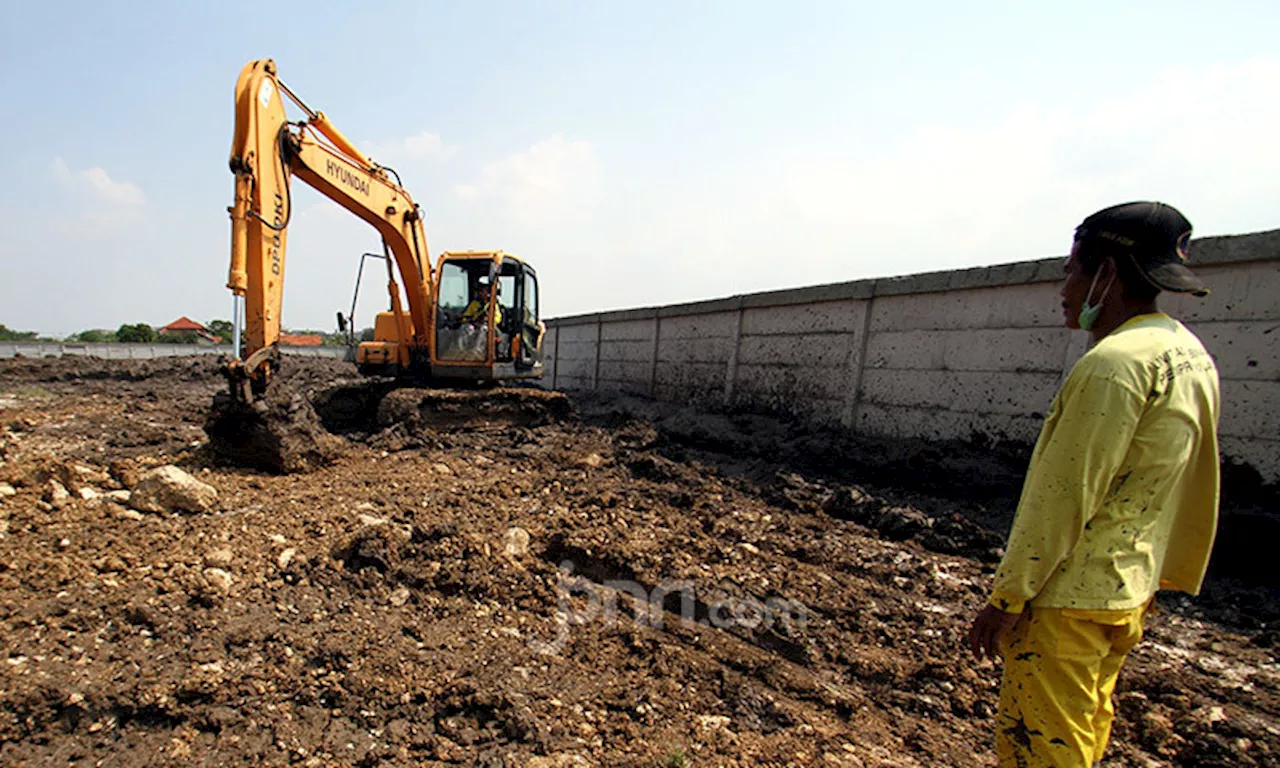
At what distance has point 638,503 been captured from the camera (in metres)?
4.97

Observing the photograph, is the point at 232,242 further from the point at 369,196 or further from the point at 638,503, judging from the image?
the point at 638,503

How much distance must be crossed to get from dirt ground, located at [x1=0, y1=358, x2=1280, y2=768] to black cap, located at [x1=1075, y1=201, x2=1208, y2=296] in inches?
71.4

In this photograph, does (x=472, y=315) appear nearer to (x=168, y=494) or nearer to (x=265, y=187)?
(x=265, y=187)

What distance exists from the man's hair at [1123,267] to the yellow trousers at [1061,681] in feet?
2.53

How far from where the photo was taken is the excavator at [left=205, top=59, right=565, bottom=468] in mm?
5047

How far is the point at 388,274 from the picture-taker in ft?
27.5

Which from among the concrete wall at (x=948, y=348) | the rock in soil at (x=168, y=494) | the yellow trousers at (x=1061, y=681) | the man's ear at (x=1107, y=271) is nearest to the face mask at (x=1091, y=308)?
the man's ear at (x=1107, y=271)

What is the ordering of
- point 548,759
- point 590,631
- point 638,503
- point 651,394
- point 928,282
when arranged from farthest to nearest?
point 651,394, point 928,282, point 638,503, point 590,631, point 548,759

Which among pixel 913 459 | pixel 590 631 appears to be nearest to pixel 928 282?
pixel 913 459

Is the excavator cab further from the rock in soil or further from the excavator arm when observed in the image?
the rock in soil

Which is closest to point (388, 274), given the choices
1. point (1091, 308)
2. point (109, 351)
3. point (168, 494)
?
point (168, 494)

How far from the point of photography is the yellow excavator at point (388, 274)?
5.18 m

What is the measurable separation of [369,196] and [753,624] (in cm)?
661

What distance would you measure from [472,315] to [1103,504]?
25.4ft
